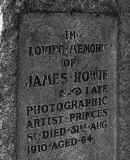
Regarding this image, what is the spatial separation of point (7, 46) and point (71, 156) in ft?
2.96

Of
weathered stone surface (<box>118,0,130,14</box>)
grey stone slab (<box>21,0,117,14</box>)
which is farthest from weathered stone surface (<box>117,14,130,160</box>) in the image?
grey stone slab (<box>21,0,117,14</box>)

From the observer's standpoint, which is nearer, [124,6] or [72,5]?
[72,5]

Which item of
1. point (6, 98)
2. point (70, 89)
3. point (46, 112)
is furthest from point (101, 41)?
point (6, 98)

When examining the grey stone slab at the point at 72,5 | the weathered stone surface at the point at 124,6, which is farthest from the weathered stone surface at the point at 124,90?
the grey stone slab at the point at 72,5

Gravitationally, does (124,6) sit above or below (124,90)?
above

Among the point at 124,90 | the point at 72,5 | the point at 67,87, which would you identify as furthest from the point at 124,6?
the point at 67,87

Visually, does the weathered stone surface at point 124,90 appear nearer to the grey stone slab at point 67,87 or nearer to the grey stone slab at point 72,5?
the grey stone slab at point 67,87

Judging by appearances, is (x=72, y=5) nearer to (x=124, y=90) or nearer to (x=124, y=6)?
(x=124, y=6)

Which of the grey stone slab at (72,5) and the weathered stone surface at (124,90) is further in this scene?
the weathered stone surface at (124,90)

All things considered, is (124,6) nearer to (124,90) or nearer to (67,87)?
(124,90)

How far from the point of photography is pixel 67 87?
221cm

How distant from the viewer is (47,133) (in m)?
2.16

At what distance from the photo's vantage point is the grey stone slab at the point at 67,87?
2.05 metres

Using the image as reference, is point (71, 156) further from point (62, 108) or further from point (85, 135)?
point (62, 108)
